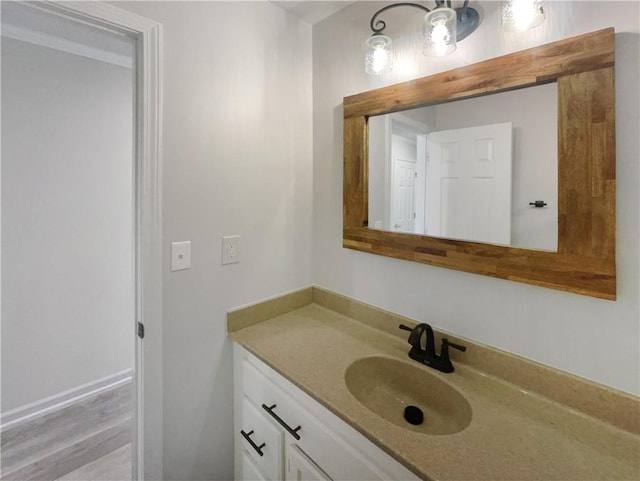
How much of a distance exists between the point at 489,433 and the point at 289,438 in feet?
2.13

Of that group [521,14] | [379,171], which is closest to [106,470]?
[379,171]

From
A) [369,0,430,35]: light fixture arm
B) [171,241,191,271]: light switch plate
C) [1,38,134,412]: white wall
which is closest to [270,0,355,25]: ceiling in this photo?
[369,0,430,35]: light fixture arm

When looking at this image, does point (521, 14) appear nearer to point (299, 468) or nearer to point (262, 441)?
point (299, 468)

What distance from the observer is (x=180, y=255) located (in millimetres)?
1188

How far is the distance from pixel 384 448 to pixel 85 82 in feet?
8.65

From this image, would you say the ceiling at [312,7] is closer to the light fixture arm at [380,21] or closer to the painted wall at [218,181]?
the painted wall at [218,181]

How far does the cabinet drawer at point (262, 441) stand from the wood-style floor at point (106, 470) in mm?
798

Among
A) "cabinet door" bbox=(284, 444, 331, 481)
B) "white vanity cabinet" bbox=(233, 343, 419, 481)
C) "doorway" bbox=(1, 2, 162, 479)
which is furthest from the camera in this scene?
"doorway" bbox=(1, 2, 162, 479)

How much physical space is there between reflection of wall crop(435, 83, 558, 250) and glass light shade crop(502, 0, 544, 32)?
172mm

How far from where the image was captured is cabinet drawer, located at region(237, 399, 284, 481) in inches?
43.7

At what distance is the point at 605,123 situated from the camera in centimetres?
79

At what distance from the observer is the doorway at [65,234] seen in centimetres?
174

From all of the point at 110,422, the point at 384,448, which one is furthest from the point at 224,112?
the point at 110,422

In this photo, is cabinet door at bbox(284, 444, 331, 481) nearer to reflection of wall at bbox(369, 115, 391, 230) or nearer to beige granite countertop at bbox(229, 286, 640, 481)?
beige granite countertop at bbox(229, 286, 640, 481)
